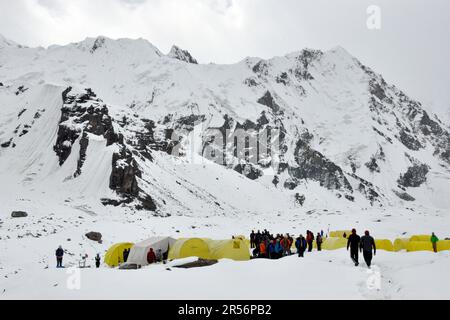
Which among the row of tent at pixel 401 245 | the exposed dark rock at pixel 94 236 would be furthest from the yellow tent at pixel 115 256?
the row of tent at pixel 401 245

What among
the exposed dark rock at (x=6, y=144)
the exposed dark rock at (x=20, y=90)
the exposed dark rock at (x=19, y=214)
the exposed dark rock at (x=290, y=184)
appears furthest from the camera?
the exposed dark rock at (x=290, y=184)

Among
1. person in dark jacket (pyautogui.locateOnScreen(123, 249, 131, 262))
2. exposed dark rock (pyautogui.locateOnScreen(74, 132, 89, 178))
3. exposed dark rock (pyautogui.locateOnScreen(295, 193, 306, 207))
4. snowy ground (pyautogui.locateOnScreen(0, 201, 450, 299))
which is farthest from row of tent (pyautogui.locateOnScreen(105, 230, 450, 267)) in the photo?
exposed dark rock (pyautogui.locateOnScreen(295, 193, 306, 207))

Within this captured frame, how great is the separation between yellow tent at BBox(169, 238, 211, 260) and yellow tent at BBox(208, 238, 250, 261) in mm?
575

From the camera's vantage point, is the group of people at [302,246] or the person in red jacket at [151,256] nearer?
the group of people at [302,246]

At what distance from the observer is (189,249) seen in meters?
27.3

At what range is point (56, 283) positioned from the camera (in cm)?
1636

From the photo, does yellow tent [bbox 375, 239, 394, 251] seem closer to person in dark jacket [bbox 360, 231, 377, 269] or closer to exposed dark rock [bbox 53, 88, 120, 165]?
person in dark jacket [bbox 360, 231, 377, 269]

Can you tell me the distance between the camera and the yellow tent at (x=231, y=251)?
1067 inches

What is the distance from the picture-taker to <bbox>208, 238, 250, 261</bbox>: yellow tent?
88.9 ft

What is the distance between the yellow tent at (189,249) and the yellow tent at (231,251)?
575 mm

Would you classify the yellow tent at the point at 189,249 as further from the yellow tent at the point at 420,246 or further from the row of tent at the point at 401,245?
the yellow tent at the point at 420,246

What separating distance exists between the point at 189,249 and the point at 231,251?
2.73 meters

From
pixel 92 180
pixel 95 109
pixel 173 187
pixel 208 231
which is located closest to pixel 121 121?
pixel 95 109

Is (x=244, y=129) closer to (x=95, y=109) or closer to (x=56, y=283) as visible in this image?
(x=95, y=109)
